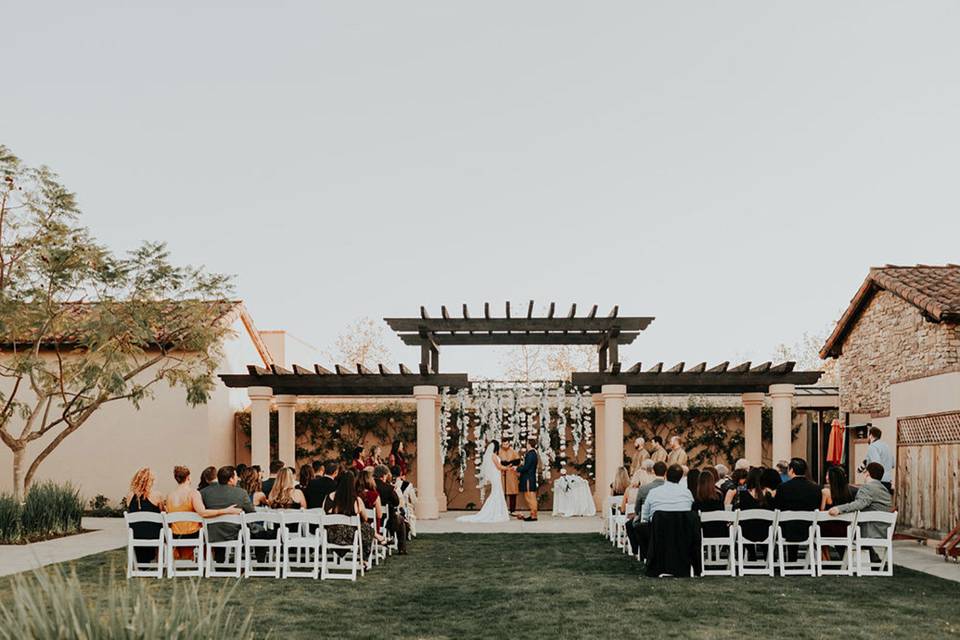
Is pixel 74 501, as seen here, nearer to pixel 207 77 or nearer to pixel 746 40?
pixel 207 77

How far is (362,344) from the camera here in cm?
5069

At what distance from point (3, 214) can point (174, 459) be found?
23.2 ft

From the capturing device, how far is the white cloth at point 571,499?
65.3 feet

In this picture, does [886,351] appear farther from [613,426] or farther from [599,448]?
[599,448]

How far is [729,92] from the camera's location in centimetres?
1695

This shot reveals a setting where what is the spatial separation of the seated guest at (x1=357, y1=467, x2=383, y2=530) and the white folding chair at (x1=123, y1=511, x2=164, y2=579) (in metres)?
2.45

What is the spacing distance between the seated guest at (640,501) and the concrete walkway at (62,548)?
6747mm

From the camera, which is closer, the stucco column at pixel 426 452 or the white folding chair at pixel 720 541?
the white folding chair at pixel 720 541

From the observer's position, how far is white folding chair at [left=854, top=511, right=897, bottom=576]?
1095 cm

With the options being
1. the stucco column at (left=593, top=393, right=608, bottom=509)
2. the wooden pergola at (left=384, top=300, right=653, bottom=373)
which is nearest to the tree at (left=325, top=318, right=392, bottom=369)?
the stucco column at (left=593, top=393, right=608, bottom=509)

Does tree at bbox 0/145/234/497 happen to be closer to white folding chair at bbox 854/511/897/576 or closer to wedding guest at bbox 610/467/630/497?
wedding guest at bbox 610/467/630/497

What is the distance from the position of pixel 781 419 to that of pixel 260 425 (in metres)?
10.0

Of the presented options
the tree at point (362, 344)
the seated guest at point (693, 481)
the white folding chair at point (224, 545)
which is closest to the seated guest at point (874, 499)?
the seated guest at point (693, 481)

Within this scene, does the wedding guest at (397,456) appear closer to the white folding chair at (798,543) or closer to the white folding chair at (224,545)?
the white folding chair at (224,545)
